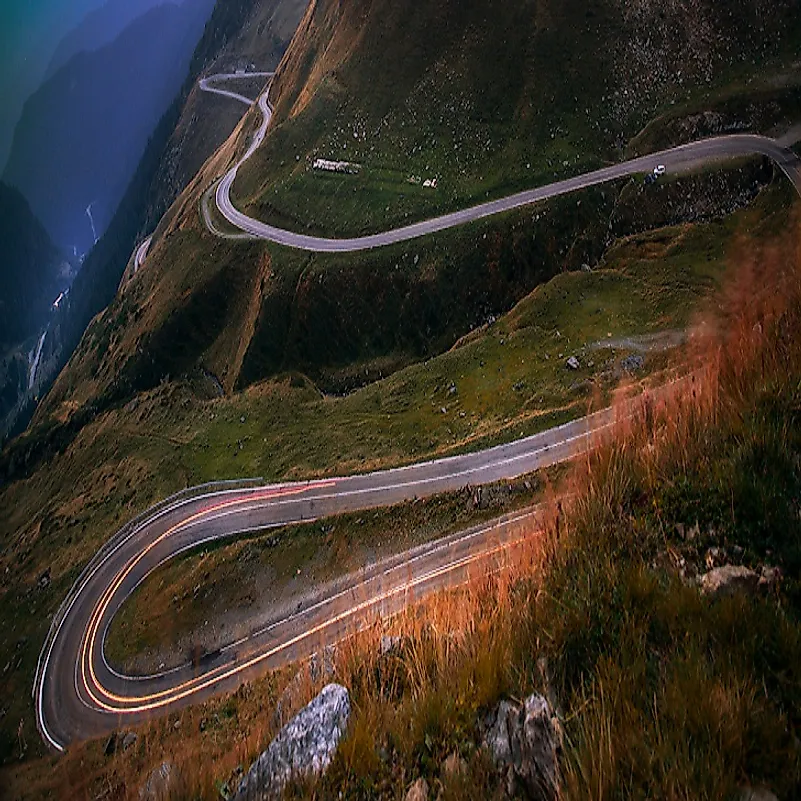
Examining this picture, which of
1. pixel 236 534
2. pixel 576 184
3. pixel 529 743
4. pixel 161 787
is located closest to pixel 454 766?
pixel 529 743

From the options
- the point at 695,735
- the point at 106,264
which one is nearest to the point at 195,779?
the point at 695,735

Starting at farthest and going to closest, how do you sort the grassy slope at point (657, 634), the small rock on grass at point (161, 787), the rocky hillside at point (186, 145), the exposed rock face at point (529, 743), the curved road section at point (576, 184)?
the rocky hillside at point (186, 145)
the curved road section at point (576, 184)
the small rock on grass at point (161, 787)
the exposed rock face at point (529, 743)
the grassy slope at point (657, 634)

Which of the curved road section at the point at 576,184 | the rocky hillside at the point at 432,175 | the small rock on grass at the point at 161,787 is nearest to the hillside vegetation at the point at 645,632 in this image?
the small rock on grass at the point at 161,787

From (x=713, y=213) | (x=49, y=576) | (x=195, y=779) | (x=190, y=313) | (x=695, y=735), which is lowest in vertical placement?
(x=713, y=213)

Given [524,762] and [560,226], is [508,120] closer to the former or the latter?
[560,226]

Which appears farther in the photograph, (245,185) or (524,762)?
(245,185)

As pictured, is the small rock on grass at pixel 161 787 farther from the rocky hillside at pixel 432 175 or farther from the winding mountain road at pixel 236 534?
the rocky hillside at pixel 432 175

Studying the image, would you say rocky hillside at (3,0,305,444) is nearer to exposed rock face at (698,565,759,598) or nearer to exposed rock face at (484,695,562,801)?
exposed rock face at (484,695,562,801)
